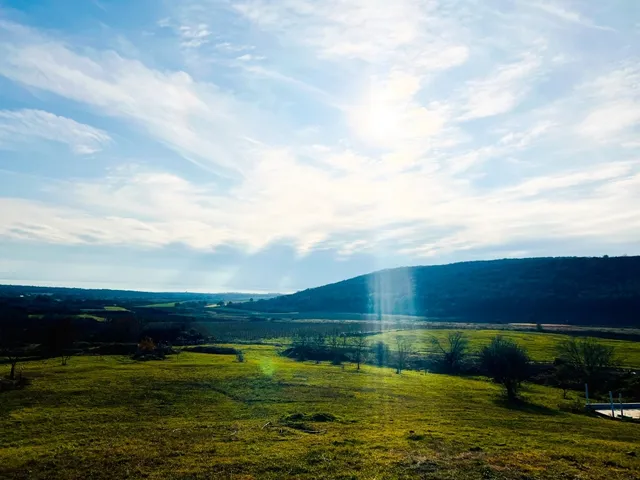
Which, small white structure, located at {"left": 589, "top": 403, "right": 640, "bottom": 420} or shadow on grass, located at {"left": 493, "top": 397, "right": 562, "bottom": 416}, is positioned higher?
shadow on grass, located at {"left": 493, "top": 397, "right": 562, "bottom": 416}

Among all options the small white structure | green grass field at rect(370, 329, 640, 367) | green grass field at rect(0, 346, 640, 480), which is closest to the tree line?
green grass field at rect(370, 329, 640, 367)

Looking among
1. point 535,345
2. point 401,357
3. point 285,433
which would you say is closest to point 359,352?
point 401,357

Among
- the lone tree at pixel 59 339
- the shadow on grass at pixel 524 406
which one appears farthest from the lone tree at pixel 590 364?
the lone tree at pixel 59 339

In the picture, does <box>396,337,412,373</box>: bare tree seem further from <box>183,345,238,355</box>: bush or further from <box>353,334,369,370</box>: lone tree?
<box>183,345,238,355</box>: bush

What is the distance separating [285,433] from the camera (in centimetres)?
3953

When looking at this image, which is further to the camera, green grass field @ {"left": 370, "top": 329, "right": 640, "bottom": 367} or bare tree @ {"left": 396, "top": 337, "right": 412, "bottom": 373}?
green grass field @ {"left": 370, "top": 329, "right": 640, "bottom": 367}

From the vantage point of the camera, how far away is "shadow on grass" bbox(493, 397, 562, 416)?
55.4m

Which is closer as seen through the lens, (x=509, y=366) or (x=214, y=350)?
(x=509, y=366)

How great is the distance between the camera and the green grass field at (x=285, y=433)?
98.5ft

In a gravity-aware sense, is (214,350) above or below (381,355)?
above

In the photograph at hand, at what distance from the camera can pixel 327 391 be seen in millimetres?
62250

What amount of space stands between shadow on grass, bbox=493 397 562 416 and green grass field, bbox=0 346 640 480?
29 centimetres

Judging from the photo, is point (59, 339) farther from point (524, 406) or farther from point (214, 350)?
point (524, 406)

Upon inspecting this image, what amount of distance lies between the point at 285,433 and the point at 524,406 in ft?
115
